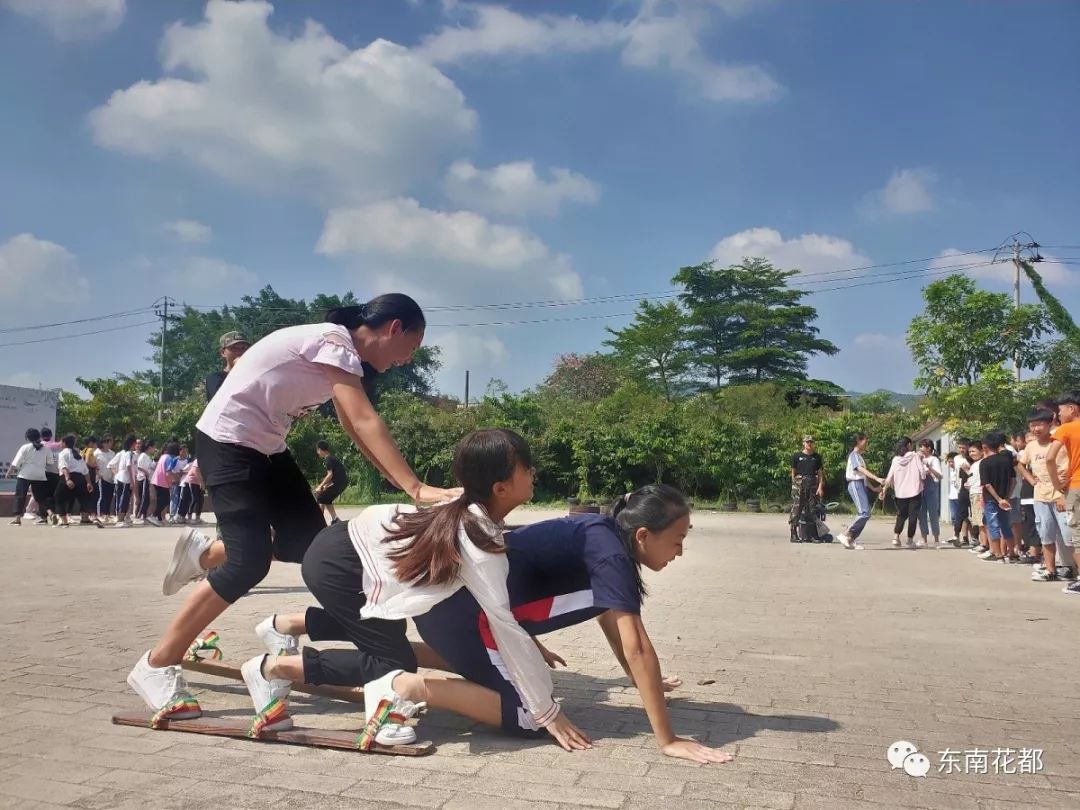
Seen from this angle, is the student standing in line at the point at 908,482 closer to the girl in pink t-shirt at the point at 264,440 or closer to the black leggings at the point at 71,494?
the girl in pink t-shirt at the point at 264,440

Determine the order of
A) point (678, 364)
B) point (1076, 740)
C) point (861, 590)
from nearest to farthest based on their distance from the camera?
point (1076, 740), point (861, 590), point (678, 364)

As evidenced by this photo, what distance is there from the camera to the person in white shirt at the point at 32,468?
14.6 meters

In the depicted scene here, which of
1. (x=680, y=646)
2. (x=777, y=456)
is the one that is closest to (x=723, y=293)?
(x=777, y=456)

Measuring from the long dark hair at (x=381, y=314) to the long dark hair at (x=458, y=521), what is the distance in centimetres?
64

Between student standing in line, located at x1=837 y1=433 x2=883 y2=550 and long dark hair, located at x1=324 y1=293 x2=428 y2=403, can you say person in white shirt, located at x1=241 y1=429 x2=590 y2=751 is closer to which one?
long dark hair, located at x1=324 y1=293 x2=428 y2=403

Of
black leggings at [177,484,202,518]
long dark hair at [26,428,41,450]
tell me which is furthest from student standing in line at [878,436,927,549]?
long dark hair at [26,428,41,450]

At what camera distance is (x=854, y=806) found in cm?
275

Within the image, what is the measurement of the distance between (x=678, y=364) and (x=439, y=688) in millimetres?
53585

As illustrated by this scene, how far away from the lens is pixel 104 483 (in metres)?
16.2

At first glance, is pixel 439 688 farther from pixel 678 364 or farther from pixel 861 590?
pixel 678 364

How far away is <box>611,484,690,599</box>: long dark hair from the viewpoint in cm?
347

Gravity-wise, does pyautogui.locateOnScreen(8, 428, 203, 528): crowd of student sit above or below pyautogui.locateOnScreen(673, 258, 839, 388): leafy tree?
below

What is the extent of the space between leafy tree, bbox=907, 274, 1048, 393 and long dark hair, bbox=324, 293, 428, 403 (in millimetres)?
24701

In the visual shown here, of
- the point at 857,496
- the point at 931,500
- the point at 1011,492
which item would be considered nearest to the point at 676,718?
A: the point at 1011,492
